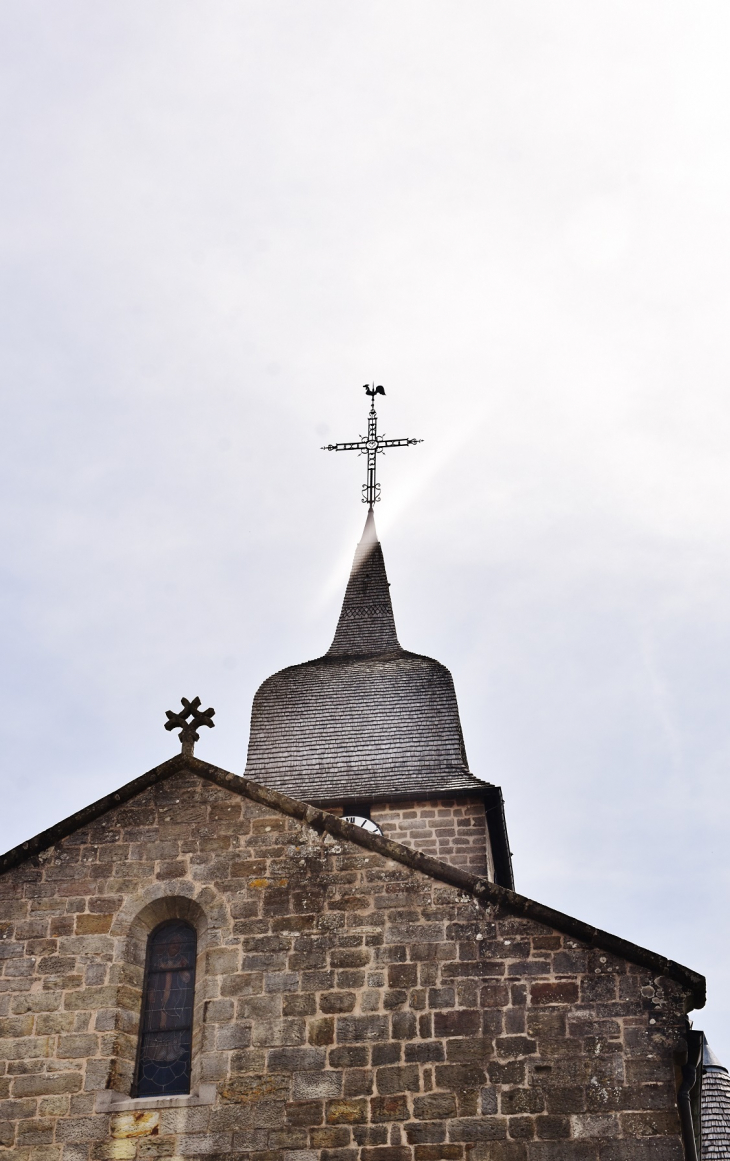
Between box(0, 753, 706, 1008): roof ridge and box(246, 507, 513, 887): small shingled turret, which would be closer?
box(0, 753, 706, 1008): roof ridge

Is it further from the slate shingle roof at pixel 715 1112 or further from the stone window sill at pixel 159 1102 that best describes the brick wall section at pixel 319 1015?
the slate shingle roof at pixel 715 1112

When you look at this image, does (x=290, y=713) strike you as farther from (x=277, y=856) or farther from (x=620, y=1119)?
(x=620, y=1119)

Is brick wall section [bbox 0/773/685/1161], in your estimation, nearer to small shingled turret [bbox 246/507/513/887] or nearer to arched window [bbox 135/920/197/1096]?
arched window [bbox 135/920/197/1096]

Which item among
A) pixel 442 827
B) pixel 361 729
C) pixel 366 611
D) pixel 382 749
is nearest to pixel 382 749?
pixel 382 749

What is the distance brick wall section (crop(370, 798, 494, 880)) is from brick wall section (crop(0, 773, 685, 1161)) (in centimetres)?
595

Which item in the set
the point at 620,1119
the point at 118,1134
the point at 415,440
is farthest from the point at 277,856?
the point at 415,440

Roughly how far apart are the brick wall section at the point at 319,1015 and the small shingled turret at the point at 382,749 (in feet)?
20.0

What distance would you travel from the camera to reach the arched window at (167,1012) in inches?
343

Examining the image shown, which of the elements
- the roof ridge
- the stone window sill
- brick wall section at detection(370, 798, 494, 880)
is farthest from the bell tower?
the stone window sill

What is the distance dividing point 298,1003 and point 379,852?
121 cm

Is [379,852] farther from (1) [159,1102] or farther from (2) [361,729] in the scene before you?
(2) [361,729]

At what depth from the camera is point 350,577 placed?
2055 cm

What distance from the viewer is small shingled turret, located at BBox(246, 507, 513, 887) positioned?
50.3 ft

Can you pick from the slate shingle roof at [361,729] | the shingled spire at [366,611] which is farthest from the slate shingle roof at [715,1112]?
the shingled spire at [366,611]
